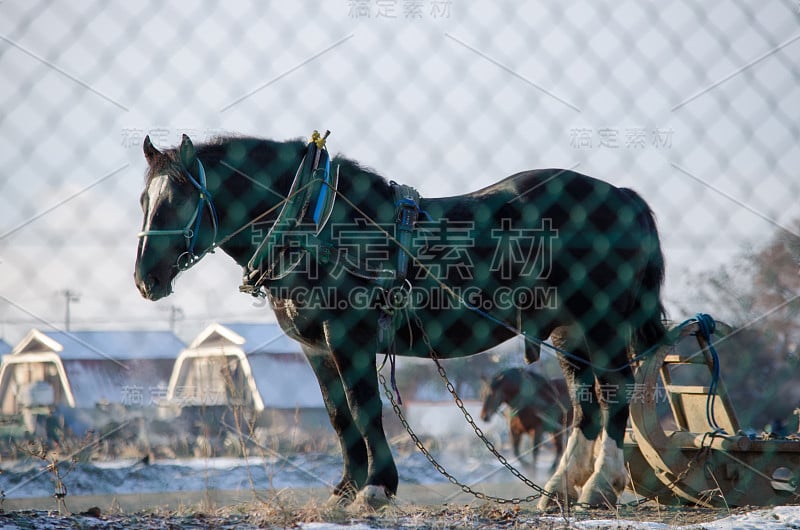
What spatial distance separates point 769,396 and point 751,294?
683 centimetres

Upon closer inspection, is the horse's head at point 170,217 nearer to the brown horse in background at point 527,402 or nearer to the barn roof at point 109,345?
the barn roof at point 109,345

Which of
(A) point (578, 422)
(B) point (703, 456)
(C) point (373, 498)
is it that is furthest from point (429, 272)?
(B) point (703, 456)

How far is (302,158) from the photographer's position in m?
3.54

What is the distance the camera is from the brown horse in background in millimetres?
11938

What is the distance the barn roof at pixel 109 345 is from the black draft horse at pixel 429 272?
6.21 meters

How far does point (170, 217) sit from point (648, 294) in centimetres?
265

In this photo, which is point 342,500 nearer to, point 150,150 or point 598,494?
point 598,494

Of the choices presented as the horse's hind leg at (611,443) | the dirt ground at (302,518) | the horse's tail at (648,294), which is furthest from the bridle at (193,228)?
the horse's tail at (648,294)

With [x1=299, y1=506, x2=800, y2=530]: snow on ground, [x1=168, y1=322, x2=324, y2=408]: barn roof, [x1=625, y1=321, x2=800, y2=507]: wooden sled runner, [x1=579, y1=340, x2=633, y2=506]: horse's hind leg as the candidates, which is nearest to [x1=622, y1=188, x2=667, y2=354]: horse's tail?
[x1=625, y1=321, x2=800, y2=507]: wooden sled runner

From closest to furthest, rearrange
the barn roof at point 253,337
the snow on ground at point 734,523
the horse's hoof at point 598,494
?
the snow on ground at point 734,523, the horse's hoof at point 598,494, the barn roof at point 253,337

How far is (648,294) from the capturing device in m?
4.58

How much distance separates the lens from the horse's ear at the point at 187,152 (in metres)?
3.20

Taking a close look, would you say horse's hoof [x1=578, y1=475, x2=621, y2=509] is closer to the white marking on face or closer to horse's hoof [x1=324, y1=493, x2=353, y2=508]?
horse's hoof [x1=324, y1=493, x2=353, y2=508]

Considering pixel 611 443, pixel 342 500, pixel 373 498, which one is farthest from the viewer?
pixel 611 443
